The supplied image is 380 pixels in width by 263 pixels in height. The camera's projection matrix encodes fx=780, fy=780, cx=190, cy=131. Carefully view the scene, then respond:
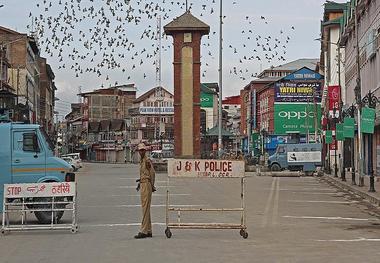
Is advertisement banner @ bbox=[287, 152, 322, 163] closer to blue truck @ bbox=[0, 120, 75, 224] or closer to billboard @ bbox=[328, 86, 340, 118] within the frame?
billboard @ bbox=[328, 86, 340, 118]

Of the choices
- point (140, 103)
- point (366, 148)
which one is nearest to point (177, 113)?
point (366, 148)

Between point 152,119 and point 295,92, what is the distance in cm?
4719

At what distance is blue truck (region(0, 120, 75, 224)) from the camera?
21453mm

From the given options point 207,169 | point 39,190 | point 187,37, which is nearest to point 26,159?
point 39,190

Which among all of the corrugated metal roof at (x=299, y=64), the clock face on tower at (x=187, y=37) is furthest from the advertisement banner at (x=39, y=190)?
the corrugated metal roof at (x=299, y=64)

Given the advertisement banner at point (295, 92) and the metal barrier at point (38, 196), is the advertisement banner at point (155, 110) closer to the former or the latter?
the advertisement banner at point (295, 92)

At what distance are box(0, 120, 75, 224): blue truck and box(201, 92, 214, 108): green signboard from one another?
126543 mm

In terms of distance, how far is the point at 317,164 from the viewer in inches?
2886

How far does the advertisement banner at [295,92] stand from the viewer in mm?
112000

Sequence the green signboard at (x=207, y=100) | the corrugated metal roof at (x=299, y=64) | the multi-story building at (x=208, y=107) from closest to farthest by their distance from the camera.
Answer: the green signboard at (x=207, y=100), the multi-story building at (x=208, y=107), the corrugated metal roof at (x=299, y=64)

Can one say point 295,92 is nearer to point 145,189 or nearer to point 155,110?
point 155,110

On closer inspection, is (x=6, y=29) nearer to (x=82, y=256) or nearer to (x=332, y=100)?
(x=332, y=100)

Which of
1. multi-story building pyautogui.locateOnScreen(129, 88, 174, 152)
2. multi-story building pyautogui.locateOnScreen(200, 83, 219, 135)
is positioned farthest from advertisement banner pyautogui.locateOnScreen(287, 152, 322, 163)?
multi-story building pyautogui.locateOnScreen(200, 83, 219, 135)

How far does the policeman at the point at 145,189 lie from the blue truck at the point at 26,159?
4.44m
